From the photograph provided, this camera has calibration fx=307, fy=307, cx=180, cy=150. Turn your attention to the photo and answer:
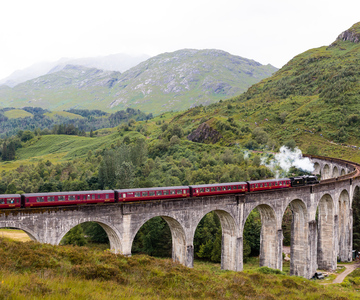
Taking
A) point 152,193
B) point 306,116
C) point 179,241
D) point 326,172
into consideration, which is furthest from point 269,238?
point 306,116

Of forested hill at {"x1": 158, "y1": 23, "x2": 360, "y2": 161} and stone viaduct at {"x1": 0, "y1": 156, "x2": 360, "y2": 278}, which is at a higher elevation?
forested hill at {"x1": 158, "y1": 23, "x2": 360, "y2": 161}

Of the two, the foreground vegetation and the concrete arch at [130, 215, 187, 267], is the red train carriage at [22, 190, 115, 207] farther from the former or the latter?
the concrete arch at [130, 215, 187, 267]

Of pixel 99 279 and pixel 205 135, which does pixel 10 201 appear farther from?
pixel 205 135

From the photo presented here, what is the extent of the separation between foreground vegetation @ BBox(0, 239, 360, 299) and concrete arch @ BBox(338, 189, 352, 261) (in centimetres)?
3548

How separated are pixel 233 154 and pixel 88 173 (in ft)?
162

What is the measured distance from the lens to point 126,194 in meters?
30.4

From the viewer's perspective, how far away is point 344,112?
125375 mm

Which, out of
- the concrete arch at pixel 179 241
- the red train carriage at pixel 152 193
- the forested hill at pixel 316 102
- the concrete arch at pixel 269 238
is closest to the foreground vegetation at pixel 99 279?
the red train carriage at pixel 152 193

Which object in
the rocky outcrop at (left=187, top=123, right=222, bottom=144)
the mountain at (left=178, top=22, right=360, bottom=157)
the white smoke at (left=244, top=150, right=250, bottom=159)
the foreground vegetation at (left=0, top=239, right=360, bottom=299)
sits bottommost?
the foreground vegetation at (left=0, top=239, right=360, bottom=299)

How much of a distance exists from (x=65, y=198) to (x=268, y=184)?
25.7 m

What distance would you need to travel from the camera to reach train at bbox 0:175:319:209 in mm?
26172

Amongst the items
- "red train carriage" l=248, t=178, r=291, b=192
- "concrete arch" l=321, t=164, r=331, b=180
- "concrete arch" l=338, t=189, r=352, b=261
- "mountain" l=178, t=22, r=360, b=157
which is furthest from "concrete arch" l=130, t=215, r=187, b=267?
"mountain" l=178, t=22, r=360, b=157

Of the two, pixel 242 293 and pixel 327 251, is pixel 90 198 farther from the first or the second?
pixel 327 251

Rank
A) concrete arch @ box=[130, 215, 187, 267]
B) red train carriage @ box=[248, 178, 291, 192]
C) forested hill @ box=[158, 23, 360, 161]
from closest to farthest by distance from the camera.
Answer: concrete arch @ box=[130, 215, 187, 267], red train carriage @ box=[248, 178, 291, 192], forested hill @ box=[158, 23, 360, 161]
